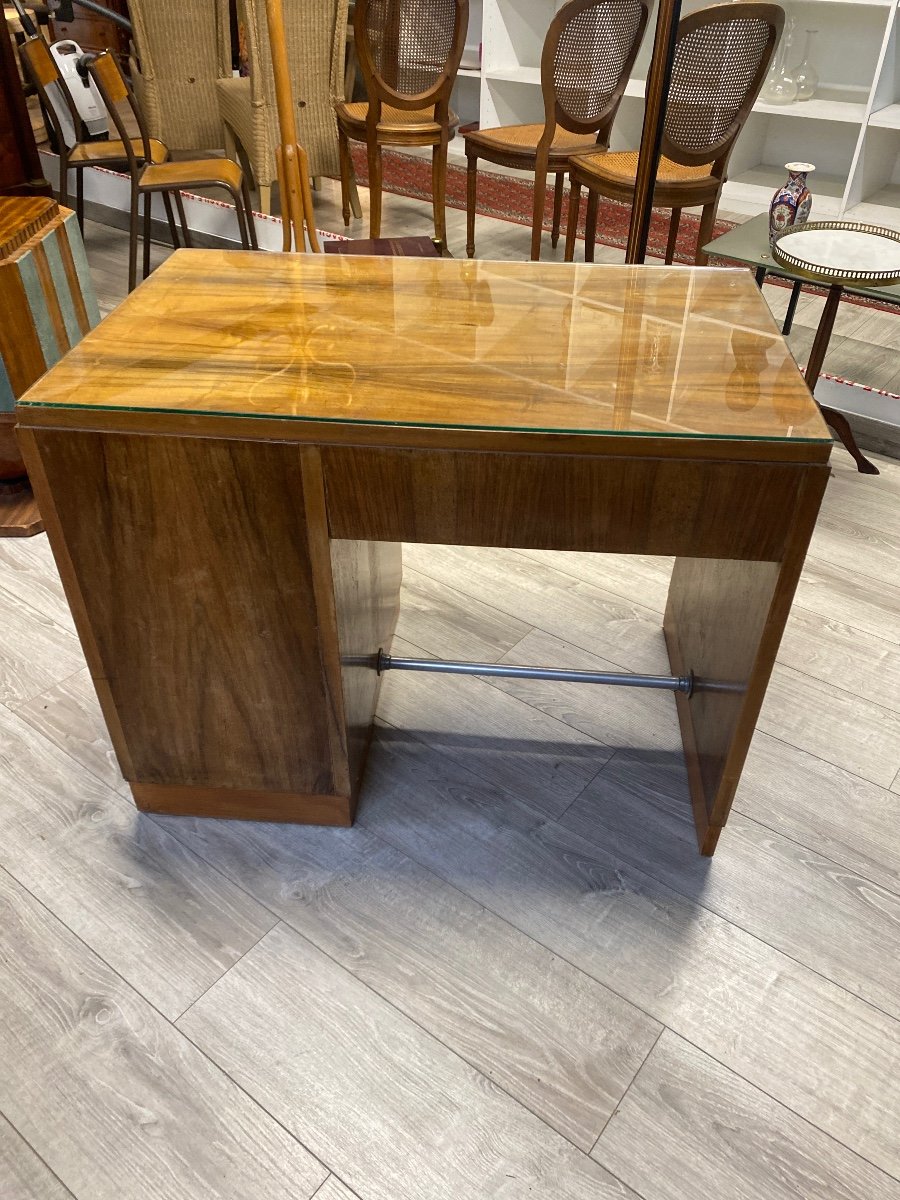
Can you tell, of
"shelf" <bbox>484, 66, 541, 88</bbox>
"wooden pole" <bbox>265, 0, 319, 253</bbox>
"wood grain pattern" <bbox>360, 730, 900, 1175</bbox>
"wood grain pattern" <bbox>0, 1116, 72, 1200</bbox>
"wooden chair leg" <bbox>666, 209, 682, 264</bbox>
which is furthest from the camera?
"shelf" <bbox>484, 66, 541, 88</bbox>

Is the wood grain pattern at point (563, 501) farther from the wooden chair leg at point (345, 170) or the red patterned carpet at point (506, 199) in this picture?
the wooden chair leg at point (345, 170)

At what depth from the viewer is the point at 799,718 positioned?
1.61 meters

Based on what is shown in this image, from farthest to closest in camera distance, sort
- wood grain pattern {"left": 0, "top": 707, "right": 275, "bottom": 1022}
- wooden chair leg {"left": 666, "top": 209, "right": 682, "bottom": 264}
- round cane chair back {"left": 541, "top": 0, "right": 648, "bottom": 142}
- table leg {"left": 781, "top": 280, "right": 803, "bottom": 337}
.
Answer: wooden chair leg {"left": 666, "top": 209, "right": 682, "bottom": 264} → round cane chair back {"left": 541, "top": 0, "right": 648, "bottom": 142} → table leg {"left": 781, "top": 280, "right": 803, "bottom": 337} → wood grain pattern {"left": 0, "top": 707, "right": 275, "bottom": 1022}

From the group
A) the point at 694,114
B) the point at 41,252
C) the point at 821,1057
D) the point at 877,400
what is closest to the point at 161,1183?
the point at 821,1057

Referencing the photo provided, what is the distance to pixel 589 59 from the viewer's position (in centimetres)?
290

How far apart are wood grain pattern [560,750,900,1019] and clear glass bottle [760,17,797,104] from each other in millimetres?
1792

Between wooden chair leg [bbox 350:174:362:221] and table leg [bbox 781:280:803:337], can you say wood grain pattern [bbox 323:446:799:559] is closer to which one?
table leg [bbox 781:280:803:337]

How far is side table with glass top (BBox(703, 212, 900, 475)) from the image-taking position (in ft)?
6.95

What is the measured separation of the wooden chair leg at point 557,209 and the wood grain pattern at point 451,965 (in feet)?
8.88

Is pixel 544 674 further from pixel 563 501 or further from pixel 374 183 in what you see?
pixel 374 183

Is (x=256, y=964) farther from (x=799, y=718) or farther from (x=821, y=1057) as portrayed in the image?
(x=799, y=718)

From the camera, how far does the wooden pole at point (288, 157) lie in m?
1.79

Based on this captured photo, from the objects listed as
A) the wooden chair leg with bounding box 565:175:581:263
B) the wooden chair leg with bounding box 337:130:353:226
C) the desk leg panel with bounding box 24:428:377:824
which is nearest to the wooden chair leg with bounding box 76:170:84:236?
the wooden chair leg with bounding box 337:130:353:226

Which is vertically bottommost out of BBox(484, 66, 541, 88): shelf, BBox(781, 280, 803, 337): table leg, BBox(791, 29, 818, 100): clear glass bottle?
BBox(781, 280, 803, 337): table leg
